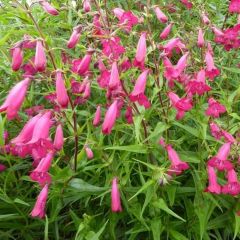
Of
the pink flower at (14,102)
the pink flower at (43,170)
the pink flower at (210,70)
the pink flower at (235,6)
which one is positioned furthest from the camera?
the pink flower at (235,6)

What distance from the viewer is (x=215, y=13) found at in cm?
429

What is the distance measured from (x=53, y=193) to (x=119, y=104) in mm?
709

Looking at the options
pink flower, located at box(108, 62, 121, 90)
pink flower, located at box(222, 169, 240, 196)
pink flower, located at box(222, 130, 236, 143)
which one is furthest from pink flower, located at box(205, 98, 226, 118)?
pink flower, located at box(108, 62, 121, 90)

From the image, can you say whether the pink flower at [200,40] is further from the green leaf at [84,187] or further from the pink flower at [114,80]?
the green leaf at [84,187]

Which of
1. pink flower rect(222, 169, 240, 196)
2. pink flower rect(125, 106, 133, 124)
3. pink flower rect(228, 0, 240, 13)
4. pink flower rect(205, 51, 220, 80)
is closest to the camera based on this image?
pink flower rect(222, 169, 240, 196)

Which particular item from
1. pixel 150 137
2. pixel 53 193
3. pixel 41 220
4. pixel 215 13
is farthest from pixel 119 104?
pixel 215 13

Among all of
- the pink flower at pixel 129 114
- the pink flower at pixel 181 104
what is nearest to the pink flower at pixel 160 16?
the pink flower at pixel 181 104

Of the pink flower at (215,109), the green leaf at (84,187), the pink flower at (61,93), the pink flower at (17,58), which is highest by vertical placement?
the pink flower at (17,58)

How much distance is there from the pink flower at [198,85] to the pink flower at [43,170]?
92 cm

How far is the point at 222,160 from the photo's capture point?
2.38 metres

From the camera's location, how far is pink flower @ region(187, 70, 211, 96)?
260 centimetres

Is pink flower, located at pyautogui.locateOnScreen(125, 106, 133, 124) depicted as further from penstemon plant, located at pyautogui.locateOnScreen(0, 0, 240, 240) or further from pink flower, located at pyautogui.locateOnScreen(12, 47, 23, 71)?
pink flower, located at pyautogui.locateOnScreen(12, 47, 23, 71)

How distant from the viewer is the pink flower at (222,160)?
7.82 feet

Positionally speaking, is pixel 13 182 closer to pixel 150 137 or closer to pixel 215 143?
pixel 150 137
